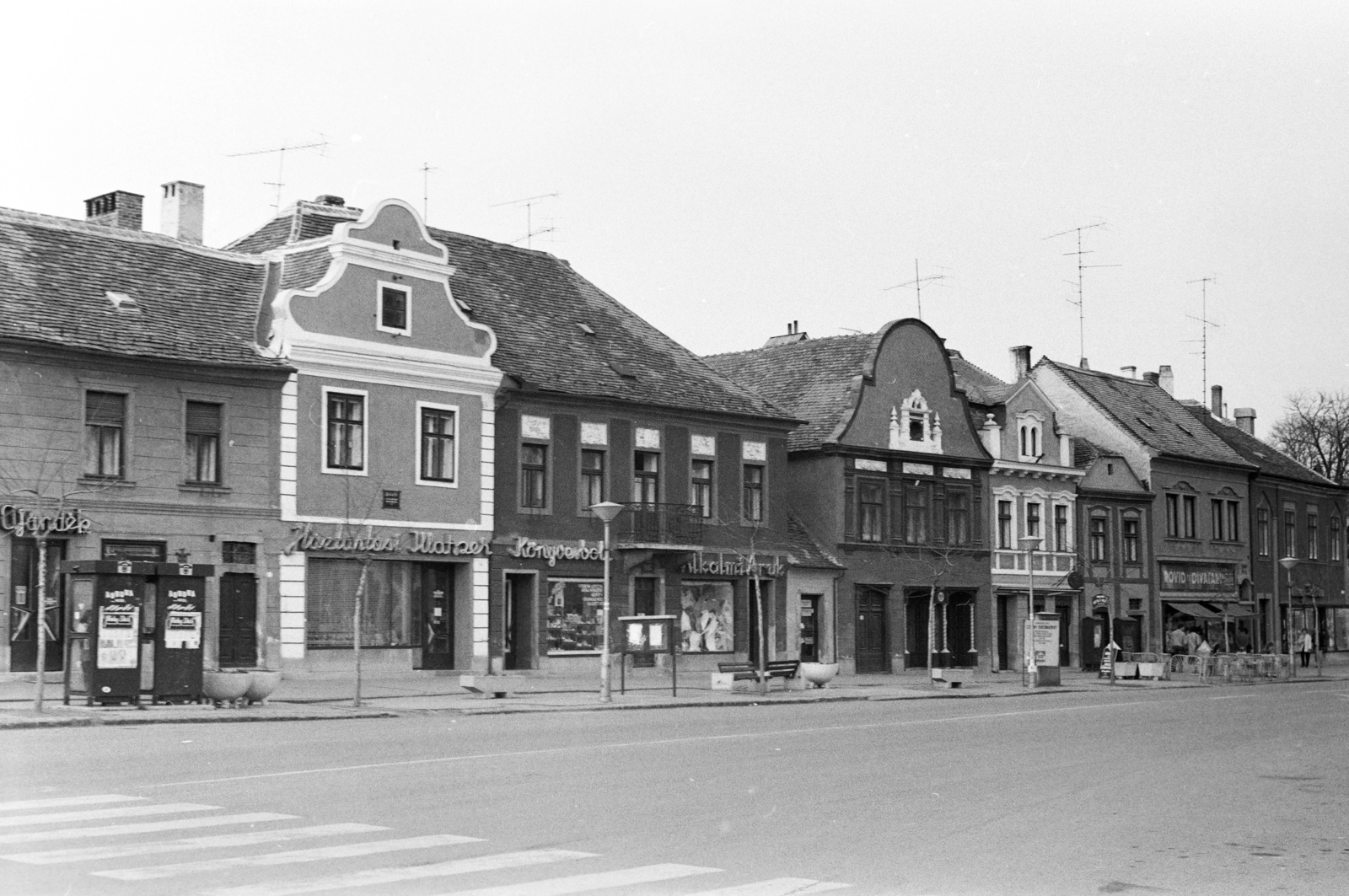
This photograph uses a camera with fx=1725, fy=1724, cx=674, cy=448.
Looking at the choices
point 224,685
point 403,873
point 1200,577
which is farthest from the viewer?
point 1200,577

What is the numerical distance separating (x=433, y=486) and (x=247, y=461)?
191 inches

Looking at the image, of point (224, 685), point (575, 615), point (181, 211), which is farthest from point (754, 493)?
point (224, 685)

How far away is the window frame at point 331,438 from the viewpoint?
1401 inches

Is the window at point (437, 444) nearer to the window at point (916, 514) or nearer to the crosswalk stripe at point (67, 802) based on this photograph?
the window at point (916, 514)

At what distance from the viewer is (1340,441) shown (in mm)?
86625

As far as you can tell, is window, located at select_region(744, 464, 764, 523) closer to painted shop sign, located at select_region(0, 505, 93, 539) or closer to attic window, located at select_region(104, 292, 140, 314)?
attic window, located at select_region(104, 292, 140, 314)

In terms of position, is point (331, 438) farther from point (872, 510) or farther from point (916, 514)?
point (916, 514)

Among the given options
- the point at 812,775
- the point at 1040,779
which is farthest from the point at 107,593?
the point at 1040,779

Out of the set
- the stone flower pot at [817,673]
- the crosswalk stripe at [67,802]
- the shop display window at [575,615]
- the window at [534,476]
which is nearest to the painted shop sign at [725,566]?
the shop display window at [575,615]

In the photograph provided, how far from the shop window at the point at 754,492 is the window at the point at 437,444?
34.7 feet

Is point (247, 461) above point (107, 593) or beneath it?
above

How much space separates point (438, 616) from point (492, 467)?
360cm

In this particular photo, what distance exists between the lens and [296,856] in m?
11.4

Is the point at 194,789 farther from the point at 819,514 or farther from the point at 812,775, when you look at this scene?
the point at 819,514
